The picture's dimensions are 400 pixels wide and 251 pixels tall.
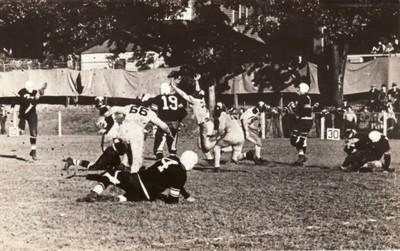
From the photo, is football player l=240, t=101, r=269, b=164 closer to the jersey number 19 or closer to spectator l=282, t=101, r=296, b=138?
the jersey number 19

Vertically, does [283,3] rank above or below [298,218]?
above

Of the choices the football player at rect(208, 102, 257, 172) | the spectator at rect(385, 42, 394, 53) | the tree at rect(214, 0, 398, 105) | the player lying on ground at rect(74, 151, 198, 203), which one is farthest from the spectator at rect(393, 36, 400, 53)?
the player lying on ground at rect(74, 151, 198, 203)

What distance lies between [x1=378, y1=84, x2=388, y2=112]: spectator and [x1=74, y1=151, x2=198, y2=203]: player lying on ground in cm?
1856

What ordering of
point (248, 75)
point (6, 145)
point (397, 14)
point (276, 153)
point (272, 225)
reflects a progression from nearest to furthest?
1. point (272, 225)
2. point (276, 153)
3. point (6, 145)
4. point (397, 14)
5. point (248, 75)

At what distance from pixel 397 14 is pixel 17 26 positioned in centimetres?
1619

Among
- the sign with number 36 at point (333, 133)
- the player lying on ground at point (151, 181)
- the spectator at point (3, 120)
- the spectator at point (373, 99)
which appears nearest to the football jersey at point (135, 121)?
the player lying on ground at point (151, 181)

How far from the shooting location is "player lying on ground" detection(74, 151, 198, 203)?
10.8 metres

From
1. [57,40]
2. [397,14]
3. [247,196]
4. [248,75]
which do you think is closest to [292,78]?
→ [248,75]

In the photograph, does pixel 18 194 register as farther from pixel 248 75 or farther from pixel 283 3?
pixel 248 75

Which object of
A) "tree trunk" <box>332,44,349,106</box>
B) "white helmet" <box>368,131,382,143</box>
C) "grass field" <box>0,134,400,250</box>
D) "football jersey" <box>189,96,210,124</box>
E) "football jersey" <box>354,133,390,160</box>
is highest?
"tree trunk" <box>332,44,349,106</box>

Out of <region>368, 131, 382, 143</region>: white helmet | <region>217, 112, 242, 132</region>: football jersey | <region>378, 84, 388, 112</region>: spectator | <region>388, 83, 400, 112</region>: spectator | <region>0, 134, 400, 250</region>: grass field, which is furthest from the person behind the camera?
<region>378, 84, 388, 112</region>: spectator

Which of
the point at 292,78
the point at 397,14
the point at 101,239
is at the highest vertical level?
the point at 397,14

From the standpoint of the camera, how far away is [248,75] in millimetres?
32344

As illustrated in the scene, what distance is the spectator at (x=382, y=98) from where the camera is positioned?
28.2 metres
